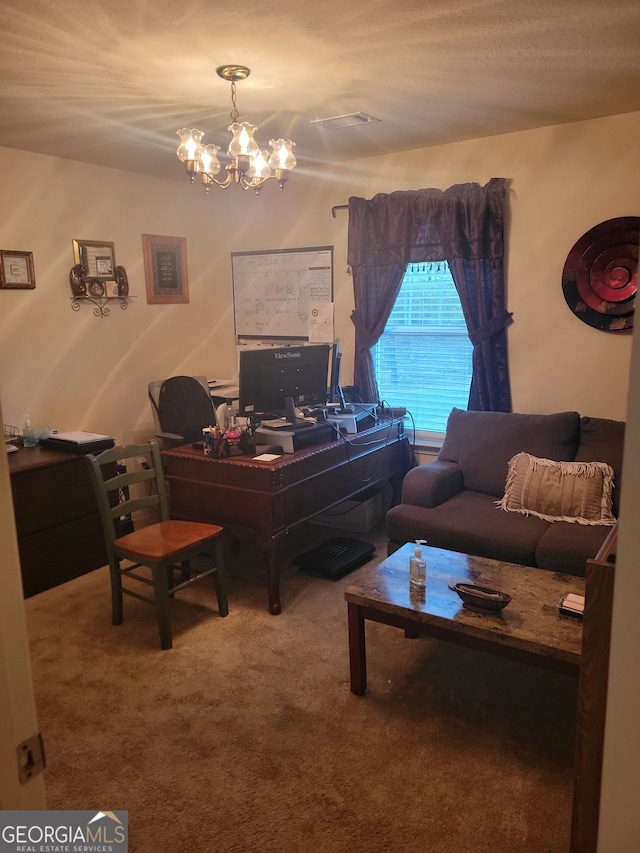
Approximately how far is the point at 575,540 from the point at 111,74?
294 centimetres

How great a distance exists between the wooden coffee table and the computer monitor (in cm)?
113

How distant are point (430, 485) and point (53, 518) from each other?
7.13ft

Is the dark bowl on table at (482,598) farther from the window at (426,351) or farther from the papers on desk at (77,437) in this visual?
the papers on desk at (77,437)

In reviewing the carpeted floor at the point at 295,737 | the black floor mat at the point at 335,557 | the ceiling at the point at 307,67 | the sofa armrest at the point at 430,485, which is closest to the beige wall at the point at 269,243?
the ceiling at the point at 307,67

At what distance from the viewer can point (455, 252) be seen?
3928 mm

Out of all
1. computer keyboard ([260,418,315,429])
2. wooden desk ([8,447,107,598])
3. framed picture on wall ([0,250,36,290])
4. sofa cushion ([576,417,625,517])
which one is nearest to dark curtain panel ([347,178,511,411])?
sofa cushion ([576,417,625,517])

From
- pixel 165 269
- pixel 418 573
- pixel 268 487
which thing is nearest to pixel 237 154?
pixel 268 487

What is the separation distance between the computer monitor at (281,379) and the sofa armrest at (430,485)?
0.71 meters

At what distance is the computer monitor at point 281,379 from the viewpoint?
3.36 meters

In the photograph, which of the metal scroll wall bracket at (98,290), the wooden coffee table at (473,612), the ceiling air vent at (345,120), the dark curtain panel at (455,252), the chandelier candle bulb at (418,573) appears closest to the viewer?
the wooden coffee table at (473,612)

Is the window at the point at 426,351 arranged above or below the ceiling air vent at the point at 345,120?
below

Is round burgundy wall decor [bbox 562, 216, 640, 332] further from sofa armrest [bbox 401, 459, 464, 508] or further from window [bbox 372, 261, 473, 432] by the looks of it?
sofa armrest [bbox 401, 459, 464, 508]

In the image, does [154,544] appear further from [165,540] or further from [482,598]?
[482,598]

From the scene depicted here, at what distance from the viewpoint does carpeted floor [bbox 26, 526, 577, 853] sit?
6.17 ft
